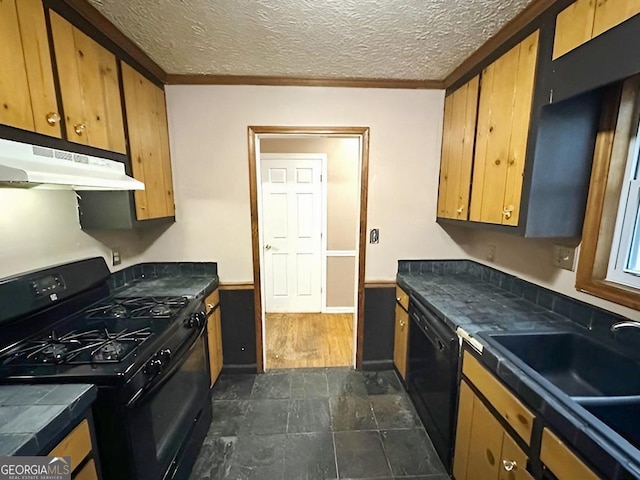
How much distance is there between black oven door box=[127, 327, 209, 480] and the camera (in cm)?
110

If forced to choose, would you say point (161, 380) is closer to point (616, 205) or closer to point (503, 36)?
point (616, 205)

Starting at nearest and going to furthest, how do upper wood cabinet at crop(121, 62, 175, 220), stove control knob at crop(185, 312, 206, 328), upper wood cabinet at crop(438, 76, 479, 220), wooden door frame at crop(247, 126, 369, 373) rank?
stove control knob at crop(185, 312, 206, 328), upper wood cabinet at crop(121, 62, 175, 220), upper wood cabinet at crop(438, 76, 479, 220), wooden door frame at crop(247, 126, 369, 373)

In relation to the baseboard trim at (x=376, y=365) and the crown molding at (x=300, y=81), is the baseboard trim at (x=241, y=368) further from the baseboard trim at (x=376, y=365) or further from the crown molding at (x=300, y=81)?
the crown molding at (x=300, y=81)

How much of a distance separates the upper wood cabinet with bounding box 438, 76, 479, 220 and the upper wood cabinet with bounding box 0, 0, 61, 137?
217 cm

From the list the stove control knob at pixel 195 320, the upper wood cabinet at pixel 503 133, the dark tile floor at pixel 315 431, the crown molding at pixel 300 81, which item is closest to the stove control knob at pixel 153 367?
the stove control knob at pixel 195 320

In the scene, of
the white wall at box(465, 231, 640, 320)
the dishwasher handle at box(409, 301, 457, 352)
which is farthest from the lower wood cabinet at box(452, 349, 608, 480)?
the white wall at box(465, 231, 640, 320)

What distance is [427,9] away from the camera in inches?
53.0

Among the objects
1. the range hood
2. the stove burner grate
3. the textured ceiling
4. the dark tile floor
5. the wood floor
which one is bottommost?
the dark tile floor

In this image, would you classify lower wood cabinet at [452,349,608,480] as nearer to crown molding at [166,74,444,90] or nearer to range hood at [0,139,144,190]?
range hood at [0,139,144,190]

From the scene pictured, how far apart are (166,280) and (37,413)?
1444 millimetres

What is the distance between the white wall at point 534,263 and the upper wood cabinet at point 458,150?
1.20 feet

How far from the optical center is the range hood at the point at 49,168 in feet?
2.84

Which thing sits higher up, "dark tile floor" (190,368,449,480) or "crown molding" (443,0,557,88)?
"crown molding" (443,0,557,88)

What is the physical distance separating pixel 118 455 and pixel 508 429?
4.72ft
